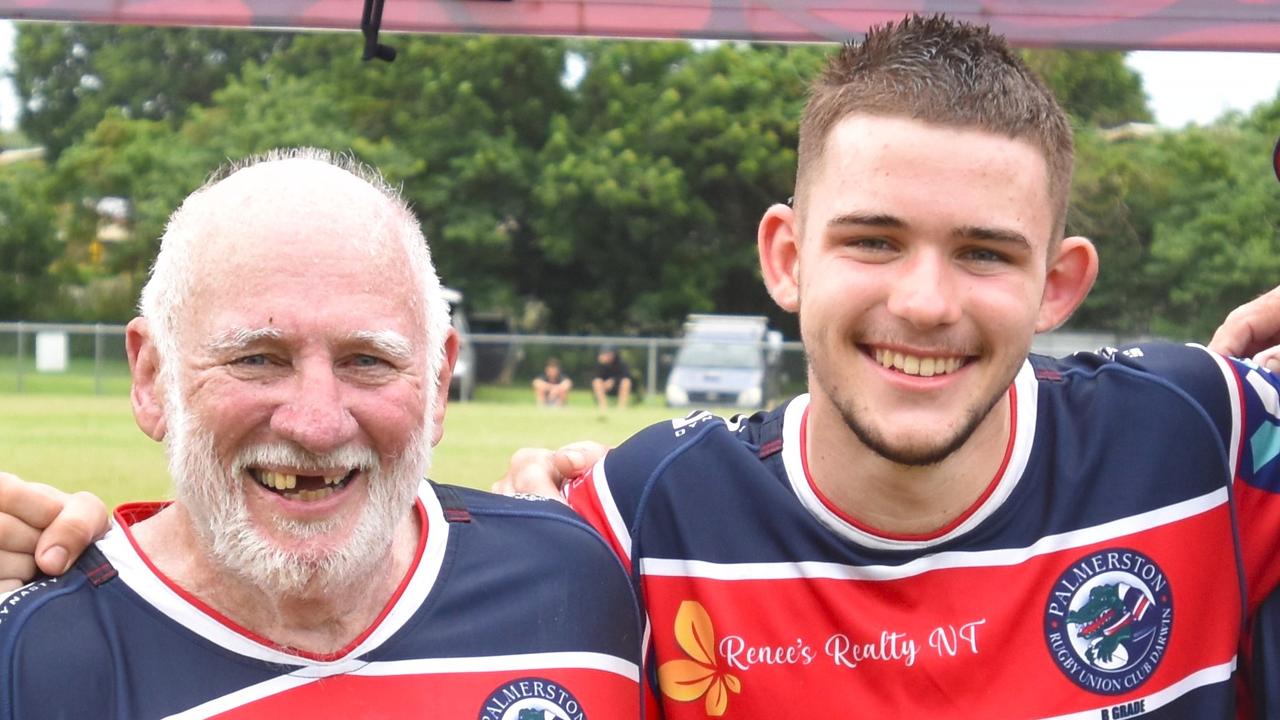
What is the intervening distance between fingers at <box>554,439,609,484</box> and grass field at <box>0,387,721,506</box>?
3734 mm

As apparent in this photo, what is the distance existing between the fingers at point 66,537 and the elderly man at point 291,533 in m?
0.03

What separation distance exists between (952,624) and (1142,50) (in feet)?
3.72

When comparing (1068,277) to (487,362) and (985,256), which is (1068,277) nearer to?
(985,256)

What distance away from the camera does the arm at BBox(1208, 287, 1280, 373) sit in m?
2.98

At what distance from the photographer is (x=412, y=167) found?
35094 mm

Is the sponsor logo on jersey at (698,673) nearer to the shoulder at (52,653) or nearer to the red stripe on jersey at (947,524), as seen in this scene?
the red stripe on jersey at (947,524)

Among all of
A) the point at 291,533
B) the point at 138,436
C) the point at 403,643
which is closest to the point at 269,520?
the point at 291,533

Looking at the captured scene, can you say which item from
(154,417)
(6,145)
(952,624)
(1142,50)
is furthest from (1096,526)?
(6,145)

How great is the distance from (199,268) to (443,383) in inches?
18.2

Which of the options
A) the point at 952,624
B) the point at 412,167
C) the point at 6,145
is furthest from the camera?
the point at 6,145

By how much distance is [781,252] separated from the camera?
2955 millimetres

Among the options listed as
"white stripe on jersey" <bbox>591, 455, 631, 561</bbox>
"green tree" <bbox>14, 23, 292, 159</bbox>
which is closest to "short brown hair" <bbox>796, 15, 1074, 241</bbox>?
"white stripe on jersey" <bbox>591, 455, 631, 561</bbox>

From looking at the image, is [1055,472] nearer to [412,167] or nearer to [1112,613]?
[1112,613]

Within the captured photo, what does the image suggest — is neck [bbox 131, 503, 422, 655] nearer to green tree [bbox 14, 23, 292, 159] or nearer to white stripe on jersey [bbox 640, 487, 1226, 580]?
white stripe on jersey [bbox 640, 487, 1226, 580]
